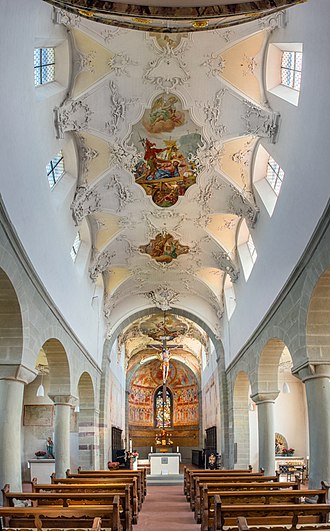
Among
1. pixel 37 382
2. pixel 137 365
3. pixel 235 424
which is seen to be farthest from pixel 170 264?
pixel 137 365

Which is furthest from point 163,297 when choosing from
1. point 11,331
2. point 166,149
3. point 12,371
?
point 12,371

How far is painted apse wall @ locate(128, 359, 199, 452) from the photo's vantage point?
154 ft

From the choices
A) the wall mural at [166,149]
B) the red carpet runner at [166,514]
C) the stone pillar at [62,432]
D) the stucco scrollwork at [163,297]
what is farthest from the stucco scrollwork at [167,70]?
the stucco scrollwork at [163,297]

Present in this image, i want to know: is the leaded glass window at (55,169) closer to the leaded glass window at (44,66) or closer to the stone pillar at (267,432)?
the leaded glass window at (44,66)

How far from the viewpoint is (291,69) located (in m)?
13.9

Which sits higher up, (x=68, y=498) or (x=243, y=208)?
(x=243, y=208)

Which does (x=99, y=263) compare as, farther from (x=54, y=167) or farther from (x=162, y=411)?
(x=162, y=411)

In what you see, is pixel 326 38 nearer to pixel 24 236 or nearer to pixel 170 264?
pixel 24 236

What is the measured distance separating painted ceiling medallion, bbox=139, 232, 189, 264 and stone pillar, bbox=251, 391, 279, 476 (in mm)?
7526

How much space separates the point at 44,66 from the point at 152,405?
39112 mm

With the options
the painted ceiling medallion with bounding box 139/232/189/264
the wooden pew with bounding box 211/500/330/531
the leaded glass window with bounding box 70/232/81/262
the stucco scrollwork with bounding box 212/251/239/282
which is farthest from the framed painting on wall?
the wooden pew with bounding box 211/500/330/531

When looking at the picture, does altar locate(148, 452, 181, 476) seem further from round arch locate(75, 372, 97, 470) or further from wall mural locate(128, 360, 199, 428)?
wall mural locate(128, 360, 199, 428)

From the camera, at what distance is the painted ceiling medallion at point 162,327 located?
3507cm

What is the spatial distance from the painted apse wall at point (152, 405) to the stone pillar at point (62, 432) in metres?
28.5
